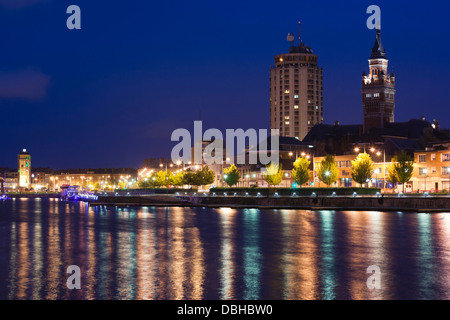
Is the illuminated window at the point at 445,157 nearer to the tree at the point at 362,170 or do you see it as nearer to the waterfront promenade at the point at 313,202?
the tree at the point at 362,170

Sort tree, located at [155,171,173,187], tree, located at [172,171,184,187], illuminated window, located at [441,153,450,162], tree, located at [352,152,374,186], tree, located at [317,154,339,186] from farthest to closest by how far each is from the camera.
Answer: tree, located at [155,171,173,187] < tree, located at [172,171,184,187] < tree, located at [317,154,339,186] < tree, located at [352,152,374,186] < illuminated window, located at [441,153,450,162]

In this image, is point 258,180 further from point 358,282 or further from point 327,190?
point 358,282

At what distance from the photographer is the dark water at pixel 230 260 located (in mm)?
29188

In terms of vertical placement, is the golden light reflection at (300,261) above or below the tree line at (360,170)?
below

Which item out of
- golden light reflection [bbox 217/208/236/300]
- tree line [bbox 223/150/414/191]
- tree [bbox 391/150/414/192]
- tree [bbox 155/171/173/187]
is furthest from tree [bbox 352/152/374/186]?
tree [bbox 155/171/173/187]

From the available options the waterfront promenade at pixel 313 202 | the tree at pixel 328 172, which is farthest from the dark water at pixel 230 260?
the tree at pixel 328 172

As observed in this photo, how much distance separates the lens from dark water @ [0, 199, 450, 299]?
29.2 metres

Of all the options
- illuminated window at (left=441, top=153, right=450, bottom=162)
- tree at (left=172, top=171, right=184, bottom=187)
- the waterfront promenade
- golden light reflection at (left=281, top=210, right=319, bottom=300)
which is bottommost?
golden light reflection at (left=281, top=210, right=319, bottom=300)

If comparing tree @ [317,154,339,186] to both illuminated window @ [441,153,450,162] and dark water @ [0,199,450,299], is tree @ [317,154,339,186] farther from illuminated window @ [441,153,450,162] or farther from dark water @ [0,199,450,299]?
dark water @ [0,199,450,299]

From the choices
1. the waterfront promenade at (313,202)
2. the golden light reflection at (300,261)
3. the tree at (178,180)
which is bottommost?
the golden light reflection at (300,261)

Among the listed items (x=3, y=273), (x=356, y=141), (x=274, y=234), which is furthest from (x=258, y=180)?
(x=3, y=273)

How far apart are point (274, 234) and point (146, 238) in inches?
467

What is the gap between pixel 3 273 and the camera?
3459 cm

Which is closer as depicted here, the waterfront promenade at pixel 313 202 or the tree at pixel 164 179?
the waterfront promenade at pixel 313 202
